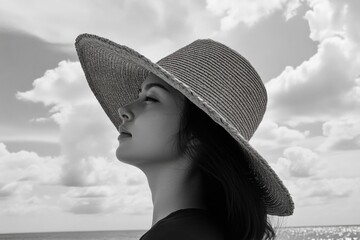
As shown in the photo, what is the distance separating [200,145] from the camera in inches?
69.7

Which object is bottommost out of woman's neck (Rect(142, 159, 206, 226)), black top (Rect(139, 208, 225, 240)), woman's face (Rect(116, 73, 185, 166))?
black top (Rect(139, 208, 225, 240))

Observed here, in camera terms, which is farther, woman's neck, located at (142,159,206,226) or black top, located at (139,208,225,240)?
woman's neck, located at (142,159,206,226)

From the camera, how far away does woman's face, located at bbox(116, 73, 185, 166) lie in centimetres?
182

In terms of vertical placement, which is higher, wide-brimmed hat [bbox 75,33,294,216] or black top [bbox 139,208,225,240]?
wide-brimmed hat [bbox 75,33,294,216]

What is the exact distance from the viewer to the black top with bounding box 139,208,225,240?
1459 millimetres

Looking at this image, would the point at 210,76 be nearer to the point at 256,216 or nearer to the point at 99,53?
the point at 256,216

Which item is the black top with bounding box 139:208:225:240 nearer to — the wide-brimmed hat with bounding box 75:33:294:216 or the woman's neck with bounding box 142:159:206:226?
the woman's neck with bounding box 142:159:206:226

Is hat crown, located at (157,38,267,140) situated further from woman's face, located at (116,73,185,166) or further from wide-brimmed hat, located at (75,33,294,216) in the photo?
woman's face, located at (116,73,185,166)

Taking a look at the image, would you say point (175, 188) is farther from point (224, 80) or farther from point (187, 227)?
point (224, 80)

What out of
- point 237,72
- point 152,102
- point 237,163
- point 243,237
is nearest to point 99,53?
point 152,102

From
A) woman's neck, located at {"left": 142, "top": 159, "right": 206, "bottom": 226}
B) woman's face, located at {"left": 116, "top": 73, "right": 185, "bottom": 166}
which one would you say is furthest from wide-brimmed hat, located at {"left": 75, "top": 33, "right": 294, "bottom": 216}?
woman's neck, located at {"left": 142, "top": 159, "right": 206, "bottom": 226}

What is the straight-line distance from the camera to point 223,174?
1.75 meters

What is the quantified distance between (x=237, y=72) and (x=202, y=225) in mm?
668

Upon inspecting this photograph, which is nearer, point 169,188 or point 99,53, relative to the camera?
point 169,188
